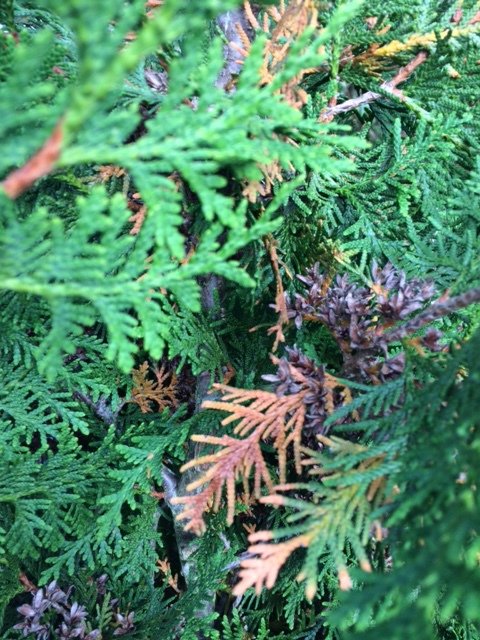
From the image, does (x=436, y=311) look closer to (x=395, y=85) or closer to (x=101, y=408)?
(x=395, y=85)

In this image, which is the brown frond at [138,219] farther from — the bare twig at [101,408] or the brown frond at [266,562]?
the brown frond at [266,562]

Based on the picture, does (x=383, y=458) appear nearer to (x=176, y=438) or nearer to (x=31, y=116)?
(x=176, y=438)

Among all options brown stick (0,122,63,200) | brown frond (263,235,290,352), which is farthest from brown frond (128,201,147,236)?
brown stick (0,122,63,200)

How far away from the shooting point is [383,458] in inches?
47.4

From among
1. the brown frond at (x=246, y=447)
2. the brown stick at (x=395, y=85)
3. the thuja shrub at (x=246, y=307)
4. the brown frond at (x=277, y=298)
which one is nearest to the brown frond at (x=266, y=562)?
the thuja shrub at (x=246, y=307)

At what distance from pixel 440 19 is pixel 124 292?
1275mm

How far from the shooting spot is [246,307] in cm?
163

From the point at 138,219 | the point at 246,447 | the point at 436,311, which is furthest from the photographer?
the point at 138,219

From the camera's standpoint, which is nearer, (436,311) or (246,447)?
(436,311)

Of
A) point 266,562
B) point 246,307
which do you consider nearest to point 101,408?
point 246,307

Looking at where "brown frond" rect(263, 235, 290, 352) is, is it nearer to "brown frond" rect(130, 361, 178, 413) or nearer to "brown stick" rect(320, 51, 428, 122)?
"brown stick" rect(320, 51, 428, 122)

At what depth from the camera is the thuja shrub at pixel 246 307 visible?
2.79ft

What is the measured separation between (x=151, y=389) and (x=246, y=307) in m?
0.56

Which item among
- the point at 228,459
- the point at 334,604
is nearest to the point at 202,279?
the point at 228,459
